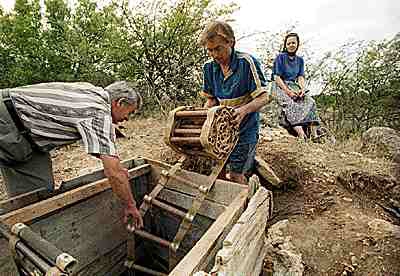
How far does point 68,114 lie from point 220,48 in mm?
1184

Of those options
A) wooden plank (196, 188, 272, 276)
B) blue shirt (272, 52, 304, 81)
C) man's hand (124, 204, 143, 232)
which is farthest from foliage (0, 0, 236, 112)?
wooden plank (196, 188, 272, 276)

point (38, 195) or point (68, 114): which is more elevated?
point (68, 114)

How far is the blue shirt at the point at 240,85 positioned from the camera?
251 centimetres

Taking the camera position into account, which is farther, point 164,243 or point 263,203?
point 164,243

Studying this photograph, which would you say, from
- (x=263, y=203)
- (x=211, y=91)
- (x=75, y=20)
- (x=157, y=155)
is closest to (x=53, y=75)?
(x=75, y=20)

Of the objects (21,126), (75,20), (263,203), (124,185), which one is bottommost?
(263,203)

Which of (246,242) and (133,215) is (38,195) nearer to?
(133,215)

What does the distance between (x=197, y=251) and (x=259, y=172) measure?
7.25 ft

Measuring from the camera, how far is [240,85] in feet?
8.49

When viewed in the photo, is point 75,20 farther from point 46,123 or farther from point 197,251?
point 197,251

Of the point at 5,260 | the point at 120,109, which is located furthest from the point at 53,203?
the point at 120,109

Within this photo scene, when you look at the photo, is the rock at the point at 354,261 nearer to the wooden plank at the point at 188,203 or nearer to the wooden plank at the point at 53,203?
the wooden plank at the point at 188,203

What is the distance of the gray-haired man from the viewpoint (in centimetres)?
193

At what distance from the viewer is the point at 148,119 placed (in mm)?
6645
